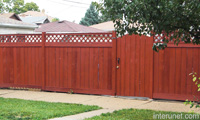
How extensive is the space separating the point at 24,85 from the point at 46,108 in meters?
3.99

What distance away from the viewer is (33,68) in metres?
11.2

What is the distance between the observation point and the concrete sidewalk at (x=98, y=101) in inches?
304

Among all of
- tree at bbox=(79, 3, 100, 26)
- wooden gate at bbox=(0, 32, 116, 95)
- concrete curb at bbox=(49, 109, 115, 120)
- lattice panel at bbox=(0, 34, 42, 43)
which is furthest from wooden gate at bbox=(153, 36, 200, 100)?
tree at bbox=(79, 3, 100, 26)

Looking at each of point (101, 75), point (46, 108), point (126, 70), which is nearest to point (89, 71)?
point (101, 75)

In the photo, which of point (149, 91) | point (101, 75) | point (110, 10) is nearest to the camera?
point (110, 10)

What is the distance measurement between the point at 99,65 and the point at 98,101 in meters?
1.49

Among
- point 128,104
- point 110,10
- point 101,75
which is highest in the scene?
point 110,10

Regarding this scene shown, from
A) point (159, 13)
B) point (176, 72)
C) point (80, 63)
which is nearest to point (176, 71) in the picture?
point (176, 72)

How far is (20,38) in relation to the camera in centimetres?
1149

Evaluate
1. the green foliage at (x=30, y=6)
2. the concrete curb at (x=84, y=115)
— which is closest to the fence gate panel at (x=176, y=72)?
the concrete curb at (x=84, y=115)

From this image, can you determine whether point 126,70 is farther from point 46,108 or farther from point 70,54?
point 46,108

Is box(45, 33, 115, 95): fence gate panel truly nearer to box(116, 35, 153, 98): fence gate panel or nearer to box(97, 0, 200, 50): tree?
box(116, 35, 153, 98): fence gate panel

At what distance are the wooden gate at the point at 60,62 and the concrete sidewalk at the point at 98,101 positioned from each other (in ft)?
1.37

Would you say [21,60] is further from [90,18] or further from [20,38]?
[90,18]
